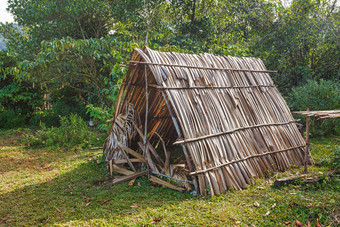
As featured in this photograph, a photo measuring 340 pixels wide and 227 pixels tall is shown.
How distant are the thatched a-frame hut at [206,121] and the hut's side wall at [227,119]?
0.05ft

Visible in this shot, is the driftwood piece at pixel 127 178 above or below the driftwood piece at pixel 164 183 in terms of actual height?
above

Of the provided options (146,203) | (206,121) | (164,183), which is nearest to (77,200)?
(146,203)

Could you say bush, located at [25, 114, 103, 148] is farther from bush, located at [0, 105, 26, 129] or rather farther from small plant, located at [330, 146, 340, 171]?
small plant, located at [330, 146, 340, 171]

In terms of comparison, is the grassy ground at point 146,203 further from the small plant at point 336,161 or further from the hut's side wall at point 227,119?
the hut's side wall at point 227,119

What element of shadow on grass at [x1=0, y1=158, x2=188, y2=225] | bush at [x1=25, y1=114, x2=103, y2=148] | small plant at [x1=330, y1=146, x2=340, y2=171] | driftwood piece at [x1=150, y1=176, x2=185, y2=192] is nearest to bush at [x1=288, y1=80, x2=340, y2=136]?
small plant at [x1=330, y1=146, x2=340, y2=171]

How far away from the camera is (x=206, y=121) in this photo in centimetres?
423

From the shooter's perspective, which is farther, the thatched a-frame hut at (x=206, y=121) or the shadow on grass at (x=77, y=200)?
the thatched a-frame hut at (x=206, y=121)

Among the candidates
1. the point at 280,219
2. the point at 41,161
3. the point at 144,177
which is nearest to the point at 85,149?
the point at 41,161

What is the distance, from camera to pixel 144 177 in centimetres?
465

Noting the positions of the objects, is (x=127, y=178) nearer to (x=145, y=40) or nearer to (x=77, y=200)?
(x=77, y=200)

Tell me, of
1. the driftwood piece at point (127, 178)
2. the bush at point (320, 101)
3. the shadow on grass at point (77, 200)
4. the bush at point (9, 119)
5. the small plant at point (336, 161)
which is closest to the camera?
the shadow on grass at point (77, 200)

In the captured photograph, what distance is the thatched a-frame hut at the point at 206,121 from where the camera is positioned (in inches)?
157

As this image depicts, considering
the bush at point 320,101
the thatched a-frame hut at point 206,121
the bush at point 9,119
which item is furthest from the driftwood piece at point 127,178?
the bush at point 9,119

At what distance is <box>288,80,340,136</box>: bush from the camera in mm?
7796
